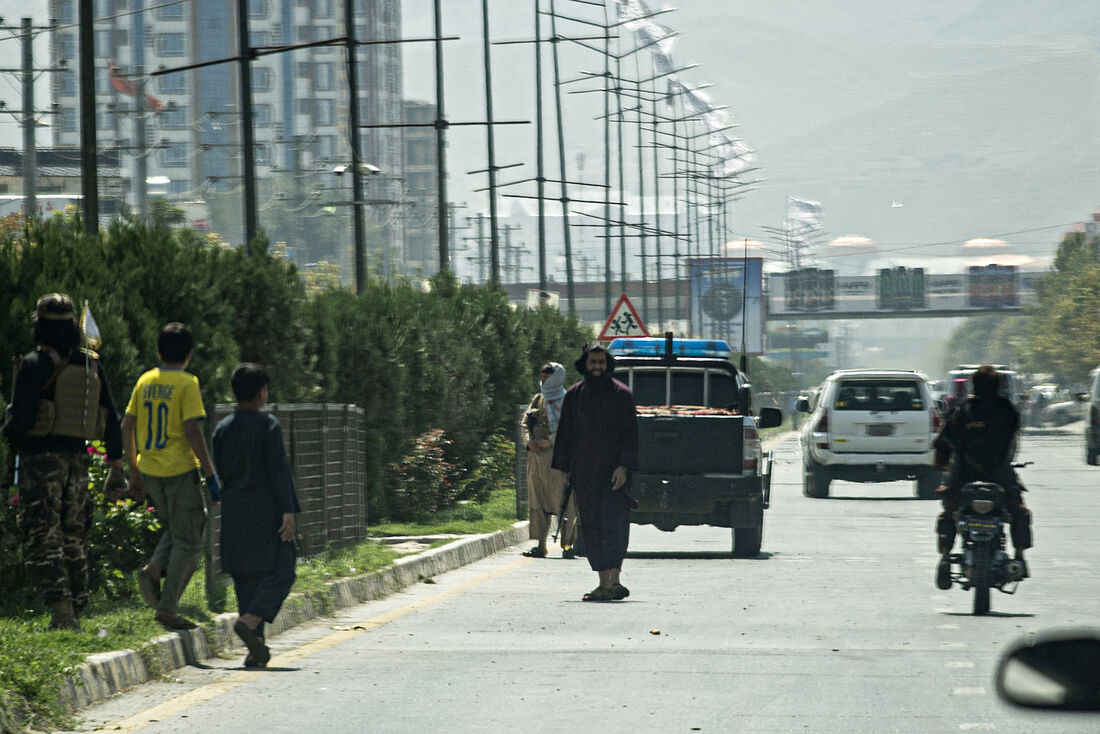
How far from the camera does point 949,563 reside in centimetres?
1281

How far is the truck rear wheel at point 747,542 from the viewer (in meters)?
17.9

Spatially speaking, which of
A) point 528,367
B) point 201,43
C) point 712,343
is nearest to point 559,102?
point 528,367

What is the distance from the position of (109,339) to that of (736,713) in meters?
5.97

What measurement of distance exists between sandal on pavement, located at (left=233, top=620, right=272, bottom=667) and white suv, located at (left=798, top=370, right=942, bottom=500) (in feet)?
67.5

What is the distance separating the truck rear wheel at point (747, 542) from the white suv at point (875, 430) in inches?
463

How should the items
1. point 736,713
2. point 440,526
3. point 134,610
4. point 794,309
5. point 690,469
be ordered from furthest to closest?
point 794,309, point 440,526, point 690,469, point 134,610, point 736,713

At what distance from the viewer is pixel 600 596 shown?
13312 mm

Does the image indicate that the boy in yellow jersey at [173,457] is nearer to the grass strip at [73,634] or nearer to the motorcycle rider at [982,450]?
the grass strip at [73,634]

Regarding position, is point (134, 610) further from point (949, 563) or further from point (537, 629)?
point (949, 563)

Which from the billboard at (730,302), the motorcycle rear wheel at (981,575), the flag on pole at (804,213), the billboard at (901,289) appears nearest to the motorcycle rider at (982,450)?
the motorcycle rear wheel at (981,575)

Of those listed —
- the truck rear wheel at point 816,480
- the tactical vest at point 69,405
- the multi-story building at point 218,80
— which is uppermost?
the multi-story building at point 218,80

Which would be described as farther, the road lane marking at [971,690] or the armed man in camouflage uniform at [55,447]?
the armed man in camouflage uniform at [55,447]

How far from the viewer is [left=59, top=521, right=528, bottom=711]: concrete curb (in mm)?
8516

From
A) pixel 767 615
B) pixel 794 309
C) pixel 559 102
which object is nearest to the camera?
pixel 767 615
